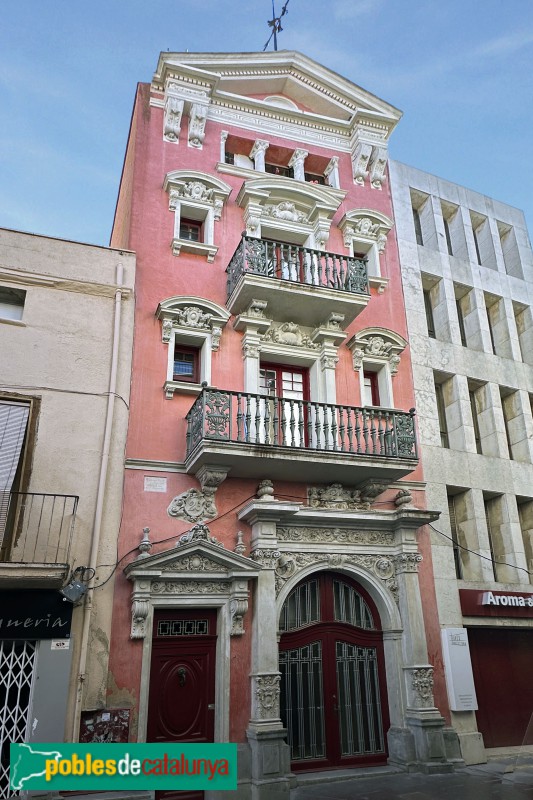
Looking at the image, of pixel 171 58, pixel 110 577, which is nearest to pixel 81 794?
pixel 110 577

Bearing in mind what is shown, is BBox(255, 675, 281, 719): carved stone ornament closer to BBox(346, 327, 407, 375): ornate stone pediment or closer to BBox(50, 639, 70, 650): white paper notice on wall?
BBox(50, 639, 70, 650): white paper notice on wall

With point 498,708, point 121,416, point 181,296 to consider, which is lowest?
point 498,708

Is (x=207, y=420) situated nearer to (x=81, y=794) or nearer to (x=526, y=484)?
(x=81, y=794)

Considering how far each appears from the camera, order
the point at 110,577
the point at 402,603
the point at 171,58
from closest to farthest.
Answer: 1. the point at 110,577
2. the point at 402,603
3. the point at 171,58

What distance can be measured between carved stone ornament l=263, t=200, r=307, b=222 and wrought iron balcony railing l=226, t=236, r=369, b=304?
124 centimetres

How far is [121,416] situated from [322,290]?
478 cm

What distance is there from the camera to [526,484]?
Answer: 1463cm

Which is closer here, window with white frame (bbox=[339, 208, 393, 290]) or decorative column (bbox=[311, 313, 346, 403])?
decorative column (bbox=[311, 313, 346, 403])

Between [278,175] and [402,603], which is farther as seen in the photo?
[278,175]

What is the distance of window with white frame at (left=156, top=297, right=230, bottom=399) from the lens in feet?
39.7

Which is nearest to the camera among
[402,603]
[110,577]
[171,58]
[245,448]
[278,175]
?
[110,577]

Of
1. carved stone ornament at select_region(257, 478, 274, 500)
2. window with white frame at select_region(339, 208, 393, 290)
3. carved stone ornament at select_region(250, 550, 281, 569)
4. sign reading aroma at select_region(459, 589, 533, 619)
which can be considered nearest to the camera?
carved stone ornament at select_region(250, 550, 281, 569)

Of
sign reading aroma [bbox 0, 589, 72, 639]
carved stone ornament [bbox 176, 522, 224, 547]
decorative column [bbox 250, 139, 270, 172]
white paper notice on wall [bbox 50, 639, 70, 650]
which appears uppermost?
decorative column [bbox 250, 139, 270, 172]

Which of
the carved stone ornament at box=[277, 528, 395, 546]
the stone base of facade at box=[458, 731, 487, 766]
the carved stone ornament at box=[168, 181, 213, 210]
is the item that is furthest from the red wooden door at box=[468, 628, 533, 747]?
the carved stone ornament at box=[168, 181, 213, 210]
